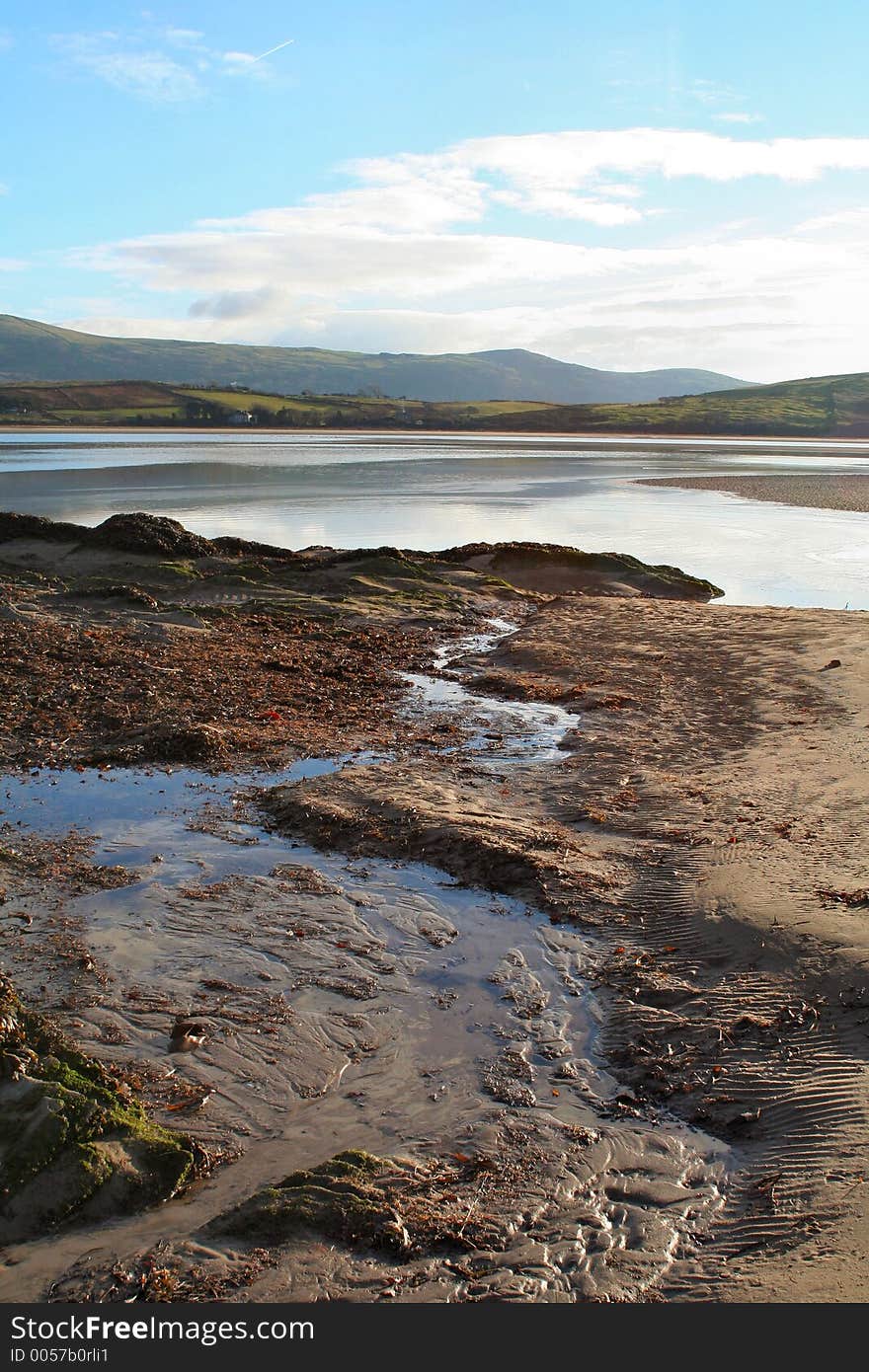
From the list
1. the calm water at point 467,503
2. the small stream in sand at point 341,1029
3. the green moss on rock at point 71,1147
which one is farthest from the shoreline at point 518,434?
the green moss on rock at point 71,1147

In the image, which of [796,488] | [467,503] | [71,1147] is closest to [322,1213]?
[71,1147]

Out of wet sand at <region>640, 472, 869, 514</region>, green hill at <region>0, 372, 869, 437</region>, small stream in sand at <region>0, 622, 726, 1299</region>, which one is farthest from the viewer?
green hill at <region>0, 372, 869, 437</region>

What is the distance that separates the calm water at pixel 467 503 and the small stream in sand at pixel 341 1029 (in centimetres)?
1704

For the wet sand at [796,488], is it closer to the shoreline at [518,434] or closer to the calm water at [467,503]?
the calm water at [467,503]

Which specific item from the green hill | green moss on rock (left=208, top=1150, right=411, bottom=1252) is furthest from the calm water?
the green hill

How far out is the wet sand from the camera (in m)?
44.2

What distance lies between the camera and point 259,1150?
16.1 feet

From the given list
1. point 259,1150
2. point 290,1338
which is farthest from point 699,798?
point 290,1338

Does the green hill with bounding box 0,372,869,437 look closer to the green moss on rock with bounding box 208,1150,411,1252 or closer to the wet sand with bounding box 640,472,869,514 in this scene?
the wet sand with bounding box 640,472,869,514

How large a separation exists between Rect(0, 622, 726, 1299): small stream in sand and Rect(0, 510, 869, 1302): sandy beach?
0.02m

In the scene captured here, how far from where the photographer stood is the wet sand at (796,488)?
4419 centimetres

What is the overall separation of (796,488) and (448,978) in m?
48.9

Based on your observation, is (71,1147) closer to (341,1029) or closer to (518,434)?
(341,1029)

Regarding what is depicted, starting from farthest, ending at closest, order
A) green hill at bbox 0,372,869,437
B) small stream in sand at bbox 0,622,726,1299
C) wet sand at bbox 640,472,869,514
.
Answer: green hill at bbox 0,372,869,437 → wet sand at bbox 640,472,869,514 → small stream in sand at bbox 0,622,726,1299
